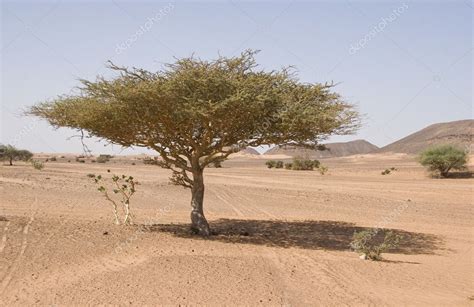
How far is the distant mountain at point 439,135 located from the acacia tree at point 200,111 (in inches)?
3835

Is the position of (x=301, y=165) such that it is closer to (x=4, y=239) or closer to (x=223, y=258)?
(x=223, y=258)

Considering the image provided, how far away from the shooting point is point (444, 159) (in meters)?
48.6

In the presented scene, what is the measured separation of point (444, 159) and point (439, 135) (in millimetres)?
84225

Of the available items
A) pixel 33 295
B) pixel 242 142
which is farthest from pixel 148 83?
pixel 33 295

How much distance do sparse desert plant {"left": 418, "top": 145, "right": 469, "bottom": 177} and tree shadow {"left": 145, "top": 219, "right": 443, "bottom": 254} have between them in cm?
3382

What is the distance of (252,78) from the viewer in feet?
43.7

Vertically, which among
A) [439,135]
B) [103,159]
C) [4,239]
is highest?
[439,135]

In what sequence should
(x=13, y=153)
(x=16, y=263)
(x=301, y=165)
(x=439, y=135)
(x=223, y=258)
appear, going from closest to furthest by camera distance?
1. (x=16, y=263)
2. (x=223, y=258)
3. (x=301, y=165)
4. (x=13, y=153)
5. (x=439, y=135)

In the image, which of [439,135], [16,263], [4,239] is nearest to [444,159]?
[4,239]

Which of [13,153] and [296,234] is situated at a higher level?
[13,153]

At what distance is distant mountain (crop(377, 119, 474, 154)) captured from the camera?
361 ft

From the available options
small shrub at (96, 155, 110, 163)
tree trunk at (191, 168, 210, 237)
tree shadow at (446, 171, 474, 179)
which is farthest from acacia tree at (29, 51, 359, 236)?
small shrub at (96, 155, 110, 163)

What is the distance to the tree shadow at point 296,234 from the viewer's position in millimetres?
14445

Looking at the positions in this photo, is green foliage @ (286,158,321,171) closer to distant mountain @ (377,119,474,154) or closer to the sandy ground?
the sandy ground
